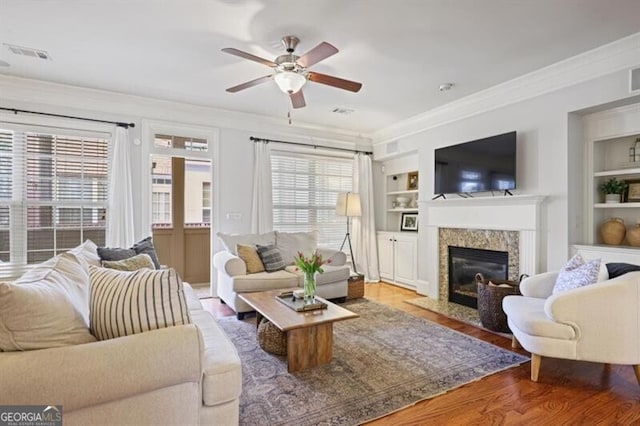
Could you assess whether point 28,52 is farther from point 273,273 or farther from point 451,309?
point 451,309

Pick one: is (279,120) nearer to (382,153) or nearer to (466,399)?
(382,153)

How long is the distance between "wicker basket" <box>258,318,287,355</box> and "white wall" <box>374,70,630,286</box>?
287 centimetres

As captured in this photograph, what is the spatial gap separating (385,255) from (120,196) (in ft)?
13.8

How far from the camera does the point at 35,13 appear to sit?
8.22 feet

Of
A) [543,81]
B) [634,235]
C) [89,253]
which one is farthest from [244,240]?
[634,235]

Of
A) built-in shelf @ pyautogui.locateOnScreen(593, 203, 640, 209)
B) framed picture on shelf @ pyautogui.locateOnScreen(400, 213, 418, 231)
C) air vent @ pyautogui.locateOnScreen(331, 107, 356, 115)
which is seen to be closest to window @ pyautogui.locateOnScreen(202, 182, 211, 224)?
air vent @ pyautogui.locateOnScreen(331, 107, 356, 115)

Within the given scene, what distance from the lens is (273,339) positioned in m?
2.81

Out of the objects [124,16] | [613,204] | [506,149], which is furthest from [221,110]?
[613,204]

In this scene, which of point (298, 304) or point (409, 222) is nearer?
point (298, 304)

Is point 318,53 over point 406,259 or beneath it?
over

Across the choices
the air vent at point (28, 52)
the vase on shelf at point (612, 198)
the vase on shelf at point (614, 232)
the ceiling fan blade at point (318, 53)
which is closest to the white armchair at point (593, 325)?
the vase on shelf at point (614, 232)

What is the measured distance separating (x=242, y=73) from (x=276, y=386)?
3050 mm

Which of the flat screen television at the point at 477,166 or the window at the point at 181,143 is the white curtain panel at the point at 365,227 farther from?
the window at the point at 181,143

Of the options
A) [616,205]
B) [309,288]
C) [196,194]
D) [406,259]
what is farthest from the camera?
[196,194]
